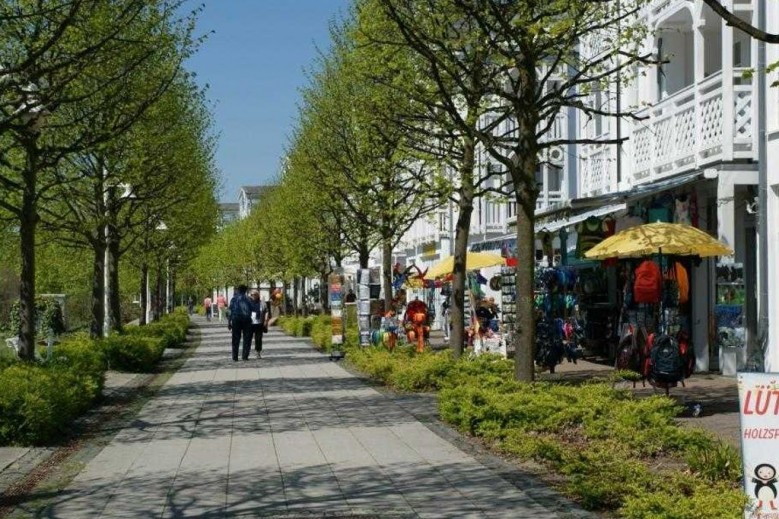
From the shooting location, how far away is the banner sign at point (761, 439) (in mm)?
7425

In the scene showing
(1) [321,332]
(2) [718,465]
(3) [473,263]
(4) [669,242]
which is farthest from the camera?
(1) [321,332]

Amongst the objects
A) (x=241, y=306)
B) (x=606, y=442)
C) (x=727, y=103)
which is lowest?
(x=606, y=442)

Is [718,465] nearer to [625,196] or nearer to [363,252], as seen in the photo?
[625,196]

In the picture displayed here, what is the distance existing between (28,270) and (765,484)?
43.3ft

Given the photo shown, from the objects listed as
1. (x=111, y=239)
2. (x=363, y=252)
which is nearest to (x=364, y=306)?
(x=111, y=239)

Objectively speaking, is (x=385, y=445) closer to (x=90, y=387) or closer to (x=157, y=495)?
(x=157, y=495)

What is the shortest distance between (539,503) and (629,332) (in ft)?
30.9

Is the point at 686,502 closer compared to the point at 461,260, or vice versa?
the point at 686,502

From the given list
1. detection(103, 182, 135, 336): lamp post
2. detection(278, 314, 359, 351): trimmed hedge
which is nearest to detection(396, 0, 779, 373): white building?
detection(278, 314, 359, 351): trimmed hedge

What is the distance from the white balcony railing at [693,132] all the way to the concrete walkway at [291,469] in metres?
7.32

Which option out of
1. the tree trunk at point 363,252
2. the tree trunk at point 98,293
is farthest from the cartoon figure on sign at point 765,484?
the tree trunk at point 363,252

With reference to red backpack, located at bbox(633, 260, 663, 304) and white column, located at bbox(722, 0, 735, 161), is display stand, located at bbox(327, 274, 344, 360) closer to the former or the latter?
white column, located at bbox(722, 0, 735, 161)

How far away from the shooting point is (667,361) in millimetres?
15781

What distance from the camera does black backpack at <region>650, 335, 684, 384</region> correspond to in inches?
620
